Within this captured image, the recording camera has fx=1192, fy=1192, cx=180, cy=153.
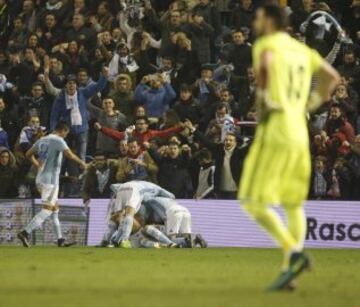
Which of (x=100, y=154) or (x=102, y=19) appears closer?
(x=100, y=154)

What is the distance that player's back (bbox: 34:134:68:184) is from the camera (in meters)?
22.1

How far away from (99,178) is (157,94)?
223 centimetres

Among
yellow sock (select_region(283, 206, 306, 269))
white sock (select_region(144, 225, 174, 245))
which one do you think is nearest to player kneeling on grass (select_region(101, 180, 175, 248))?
white sock (select_region(144, 225, 174, 245))

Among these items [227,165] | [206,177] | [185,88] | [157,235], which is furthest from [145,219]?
[185,88]

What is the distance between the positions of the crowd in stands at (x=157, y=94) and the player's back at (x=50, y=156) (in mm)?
1624

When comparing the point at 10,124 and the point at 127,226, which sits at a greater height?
the point at 10,124

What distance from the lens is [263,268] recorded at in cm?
1565

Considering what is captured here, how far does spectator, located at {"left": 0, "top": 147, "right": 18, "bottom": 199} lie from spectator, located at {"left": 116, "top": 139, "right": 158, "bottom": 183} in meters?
2.91

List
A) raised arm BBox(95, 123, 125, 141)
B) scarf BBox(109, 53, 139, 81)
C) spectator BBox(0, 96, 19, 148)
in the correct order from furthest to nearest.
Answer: spectator BBox(0, 96, 19, 148) → scarf BBox(109, 53, 139, 81) → raised arm BBox(95, 123, 125, 141)

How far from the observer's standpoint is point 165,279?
13398 mm

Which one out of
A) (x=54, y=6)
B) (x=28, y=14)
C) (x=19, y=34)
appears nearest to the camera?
(x=54, y=6)

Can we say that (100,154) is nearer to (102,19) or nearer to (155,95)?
(155,95)

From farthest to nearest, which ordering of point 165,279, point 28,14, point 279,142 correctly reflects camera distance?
point 28,14 → point 165,279 → point 279,142

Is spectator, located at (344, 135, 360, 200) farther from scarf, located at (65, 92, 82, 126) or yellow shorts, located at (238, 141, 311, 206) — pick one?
yellow shorts, located at (238, 141, 311, 206)
